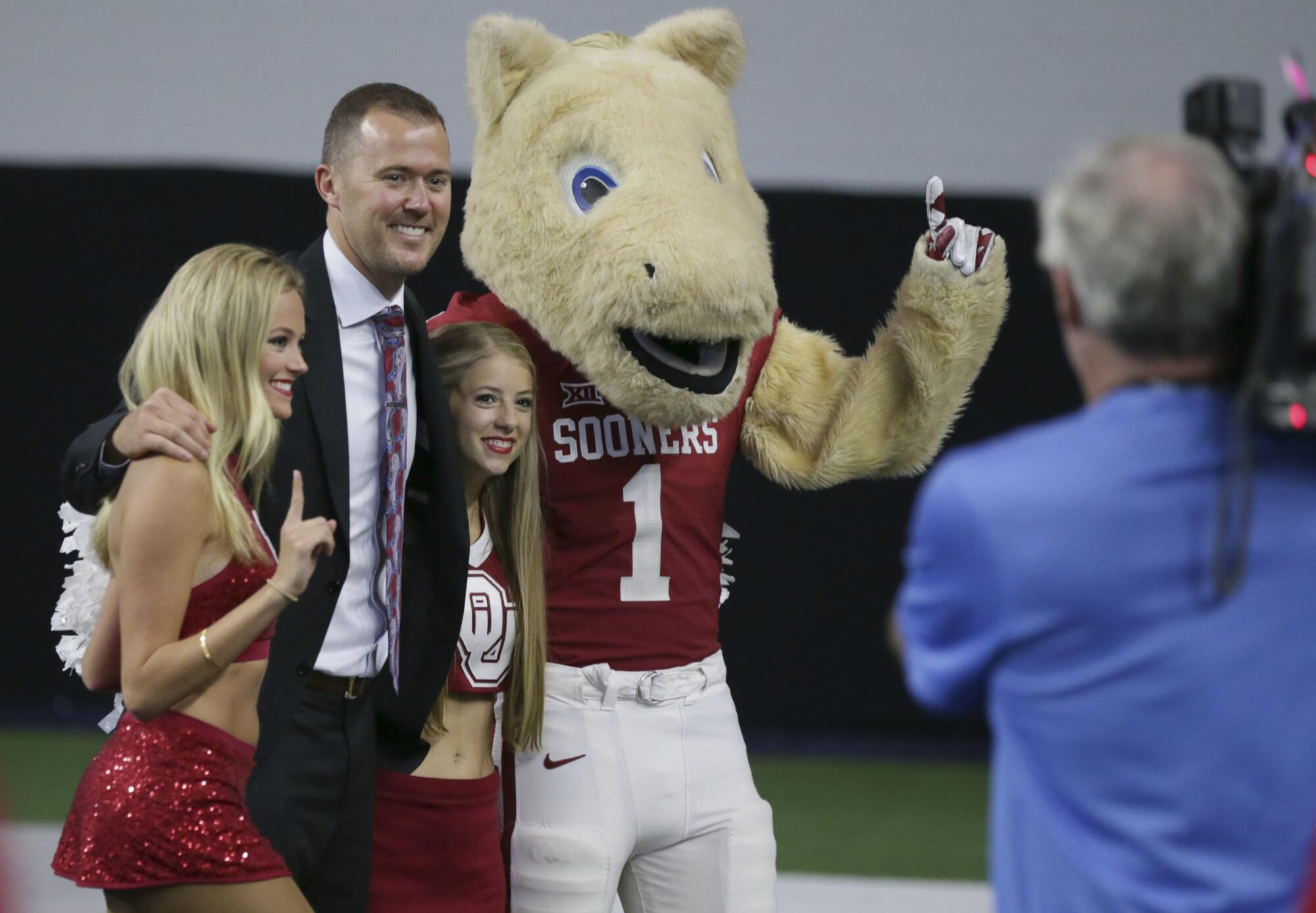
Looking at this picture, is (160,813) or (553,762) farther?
(553,762)

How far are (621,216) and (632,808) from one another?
1.01 meters

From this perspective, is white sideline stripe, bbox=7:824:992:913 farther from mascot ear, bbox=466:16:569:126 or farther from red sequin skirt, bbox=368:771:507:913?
mascot ear, bbox=466:16:569:126

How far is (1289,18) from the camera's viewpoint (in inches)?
246

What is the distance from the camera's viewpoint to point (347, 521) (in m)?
2.58

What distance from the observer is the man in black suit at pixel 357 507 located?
253 cm

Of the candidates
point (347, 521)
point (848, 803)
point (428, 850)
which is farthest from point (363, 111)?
point (848, 803)

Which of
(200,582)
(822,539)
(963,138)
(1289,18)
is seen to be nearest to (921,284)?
(200,582)

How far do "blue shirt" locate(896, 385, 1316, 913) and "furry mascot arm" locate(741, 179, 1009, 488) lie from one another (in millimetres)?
1529

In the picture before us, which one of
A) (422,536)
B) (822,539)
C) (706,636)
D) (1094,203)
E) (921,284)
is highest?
(1094,203)

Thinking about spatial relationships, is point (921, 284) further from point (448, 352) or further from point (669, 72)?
point (448, 352)

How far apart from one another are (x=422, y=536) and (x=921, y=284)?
3.40ft

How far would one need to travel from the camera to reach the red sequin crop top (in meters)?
2.13

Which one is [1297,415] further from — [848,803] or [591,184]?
[848,803]

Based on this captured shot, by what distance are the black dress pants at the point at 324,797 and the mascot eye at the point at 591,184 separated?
3.04 feet
